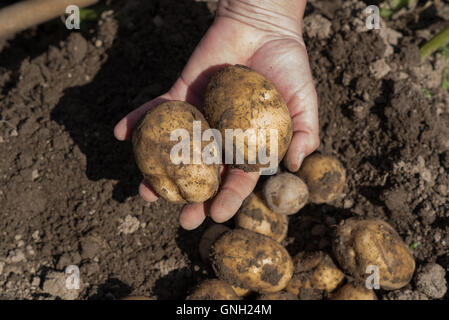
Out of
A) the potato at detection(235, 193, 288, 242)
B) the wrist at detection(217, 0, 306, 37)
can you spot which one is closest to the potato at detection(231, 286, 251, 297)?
the potato at detection(235, 193, 288, 242)

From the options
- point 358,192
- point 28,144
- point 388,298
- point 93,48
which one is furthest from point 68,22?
point 388,298

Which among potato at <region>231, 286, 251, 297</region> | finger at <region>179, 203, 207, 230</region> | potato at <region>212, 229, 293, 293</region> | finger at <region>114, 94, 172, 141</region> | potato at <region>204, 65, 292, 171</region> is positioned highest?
potato at <region>204, 65, 292, 171</region>

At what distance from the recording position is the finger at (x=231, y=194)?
2357mm

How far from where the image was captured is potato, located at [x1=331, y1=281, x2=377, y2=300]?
260 cm

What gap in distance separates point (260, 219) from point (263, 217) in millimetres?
27

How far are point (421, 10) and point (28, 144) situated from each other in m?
3.76

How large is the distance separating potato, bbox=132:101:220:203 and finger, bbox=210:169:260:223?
90 mm

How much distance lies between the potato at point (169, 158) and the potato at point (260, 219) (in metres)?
0.53

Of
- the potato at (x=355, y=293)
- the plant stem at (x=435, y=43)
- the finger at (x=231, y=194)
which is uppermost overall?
the plant stem at (x=435, y=43)

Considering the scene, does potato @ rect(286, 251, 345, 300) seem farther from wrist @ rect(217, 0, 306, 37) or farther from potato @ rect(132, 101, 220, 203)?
wrist @ rect(217, 0, 306, 37)

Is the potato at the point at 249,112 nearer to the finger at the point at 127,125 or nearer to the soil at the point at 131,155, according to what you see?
the finger at the point at 127,125

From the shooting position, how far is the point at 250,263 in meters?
2.47

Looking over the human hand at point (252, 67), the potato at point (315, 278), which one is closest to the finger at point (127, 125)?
the human hand at point (252, 67)

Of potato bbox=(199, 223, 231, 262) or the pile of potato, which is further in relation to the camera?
potato bbox=(199, 223, 231, 262)
